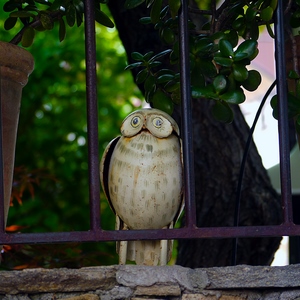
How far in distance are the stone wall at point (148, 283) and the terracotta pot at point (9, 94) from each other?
0.26 meters

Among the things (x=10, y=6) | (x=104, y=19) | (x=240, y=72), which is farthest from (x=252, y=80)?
(x=10, y=6)

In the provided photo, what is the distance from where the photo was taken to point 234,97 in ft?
4.69

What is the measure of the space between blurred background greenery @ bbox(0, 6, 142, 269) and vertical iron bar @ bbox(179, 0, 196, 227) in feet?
6.87

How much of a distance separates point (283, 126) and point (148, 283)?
1.43 feet

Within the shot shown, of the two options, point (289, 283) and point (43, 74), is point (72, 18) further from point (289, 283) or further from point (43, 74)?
point (43, 74)

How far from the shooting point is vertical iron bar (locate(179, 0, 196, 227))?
1.40 meters

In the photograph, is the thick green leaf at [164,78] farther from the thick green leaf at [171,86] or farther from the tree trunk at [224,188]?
the tree trunk at [224,188]

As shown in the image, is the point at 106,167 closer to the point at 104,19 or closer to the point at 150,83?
the point at 150,83

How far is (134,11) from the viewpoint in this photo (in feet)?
8.21

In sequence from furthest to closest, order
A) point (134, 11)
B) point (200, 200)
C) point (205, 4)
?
point (205, 4), point (200, 200), point (134, 11)

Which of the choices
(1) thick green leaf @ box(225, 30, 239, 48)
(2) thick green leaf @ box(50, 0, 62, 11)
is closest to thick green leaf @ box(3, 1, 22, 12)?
(2) thick green leaf @ box(50, 0, 62, 11)

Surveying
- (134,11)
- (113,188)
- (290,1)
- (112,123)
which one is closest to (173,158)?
(113,188)

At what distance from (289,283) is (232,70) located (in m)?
0.46

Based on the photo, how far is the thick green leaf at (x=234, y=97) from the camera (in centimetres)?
142
